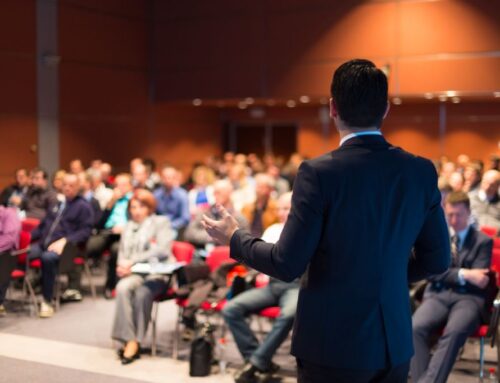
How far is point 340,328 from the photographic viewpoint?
1.90 metres

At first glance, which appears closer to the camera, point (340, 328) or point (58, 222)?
point (340, 328)

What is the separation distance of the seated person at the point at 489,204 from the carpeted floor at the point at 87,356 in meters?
2.21

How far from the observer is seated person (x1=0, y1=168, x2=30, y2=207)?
9.86 metres

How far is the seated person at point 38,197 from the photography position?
30.0 feet

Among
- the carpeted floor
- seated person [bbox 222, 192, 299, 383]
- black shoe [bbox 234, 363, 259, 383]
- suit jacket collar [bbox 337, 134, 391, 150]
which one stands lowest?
the carpeted floor

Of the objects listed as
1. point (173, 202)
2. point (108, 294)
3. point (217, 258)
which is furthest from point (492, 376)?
point (173, 202)

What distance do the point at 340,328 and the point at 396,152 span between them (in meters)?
0.51

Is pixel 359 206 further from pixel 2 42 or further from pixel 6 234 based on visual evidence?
pixel 2 42

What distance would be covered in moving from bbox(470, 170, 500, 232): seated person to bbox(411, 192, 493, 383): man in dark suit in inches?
129

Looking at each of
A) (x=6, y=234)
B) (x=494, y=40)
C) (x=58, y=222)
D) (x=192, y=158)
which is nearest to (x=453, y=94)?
(x=494, y=40)

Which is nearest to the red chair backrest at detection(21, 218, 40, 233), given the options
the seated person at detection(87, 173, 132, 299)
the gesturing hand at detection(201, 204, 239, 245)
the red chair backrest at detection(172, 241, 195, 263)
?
the seated person at detection(87, 173, 132, 299)

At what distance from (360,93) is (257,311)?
3.86 meters

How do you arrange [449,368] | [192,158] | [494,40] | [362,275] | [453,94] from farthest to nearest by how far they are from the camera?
[192,158] → [453,94] → [494,40] → [449,368] → [362,275]

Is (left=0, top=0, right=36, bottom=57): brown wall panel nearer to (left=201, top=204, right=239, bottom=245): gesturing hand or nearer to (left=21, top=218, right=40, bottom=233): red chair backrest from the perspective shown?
(left=21, top=218, right=40, bottom=233): red chair backrest
